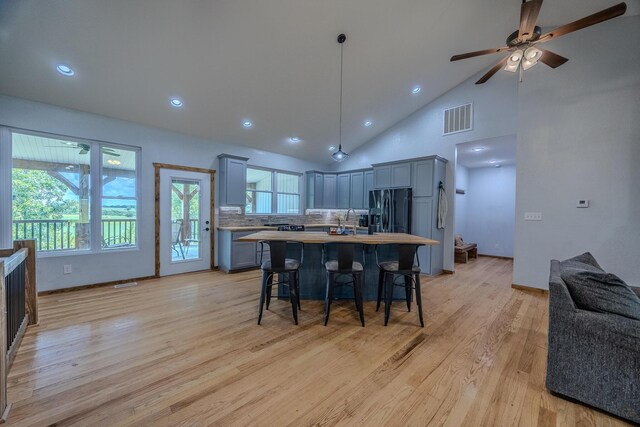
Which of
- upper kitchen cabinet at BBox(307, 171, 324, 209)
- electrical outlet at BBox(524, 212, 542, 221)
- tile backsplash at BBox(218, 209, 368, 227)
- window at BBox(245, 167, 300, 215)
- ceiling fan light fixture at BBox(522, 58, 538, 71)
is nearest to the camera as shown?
ceiling fan light fixture at BBox(522, 58, 538, 71)

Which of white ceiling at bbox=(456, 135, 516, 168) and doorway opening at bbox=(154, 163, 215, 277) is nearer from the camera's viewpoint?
doorway opening at bbox=(154, 163, 215, 277)

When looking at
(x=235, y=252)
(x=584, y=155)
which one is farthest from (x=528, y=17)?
(x=235, y=252)

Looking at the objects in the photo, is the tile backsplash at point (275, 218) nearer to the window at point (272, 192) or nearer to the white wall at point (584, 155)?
the window at point (272, 192)

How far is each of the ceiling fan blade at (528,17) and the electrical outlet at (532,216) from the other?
110 inches

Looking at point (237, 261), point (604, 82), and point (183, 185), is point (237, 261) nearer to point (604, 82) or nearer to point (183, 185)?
point (183, 185)

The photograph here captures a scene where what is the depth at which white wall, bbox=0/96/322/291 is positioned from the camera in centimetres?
350

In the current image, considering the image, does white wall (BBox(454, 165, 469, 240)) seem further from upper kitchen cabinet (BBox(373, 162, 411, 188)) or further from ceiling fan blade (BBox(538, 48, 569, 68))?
ceiling fan blade (BBox(538, 48, 569, 68))

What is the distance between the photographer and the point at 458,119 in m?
4.96

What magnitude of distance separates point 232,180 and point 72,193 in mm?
2483

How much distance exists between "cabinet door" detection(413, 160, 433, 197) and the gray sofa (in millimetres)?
3277

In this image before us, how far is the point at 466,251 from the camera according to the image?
614 centimetres

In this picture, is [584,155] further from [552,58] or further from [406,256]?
[406,256]

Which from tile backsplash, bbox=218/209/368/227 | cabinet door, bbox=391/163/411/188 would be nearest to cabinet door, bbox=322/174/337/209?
tile backsplash, bbox=218/209/368/227

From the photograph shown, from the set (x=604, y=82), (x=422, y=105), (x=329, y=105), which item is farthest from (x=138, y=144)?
(x=604, y=82)
